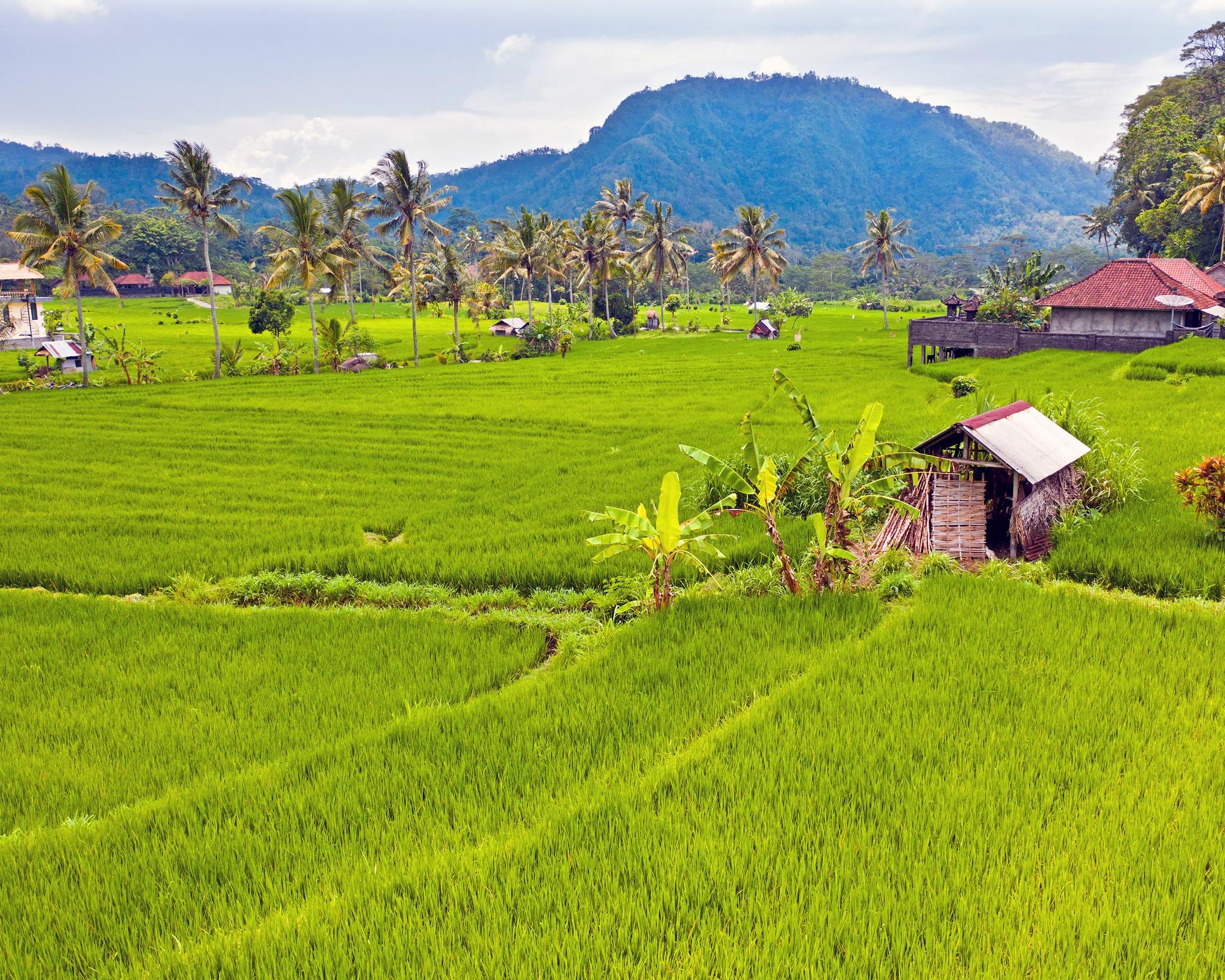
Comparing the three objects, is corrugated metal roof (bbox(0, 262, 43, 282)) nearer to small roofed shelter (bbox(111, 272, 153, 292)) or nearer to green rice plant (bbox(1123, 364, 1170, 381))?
small roofed shelter (bbox(111, 272, 153, 292))

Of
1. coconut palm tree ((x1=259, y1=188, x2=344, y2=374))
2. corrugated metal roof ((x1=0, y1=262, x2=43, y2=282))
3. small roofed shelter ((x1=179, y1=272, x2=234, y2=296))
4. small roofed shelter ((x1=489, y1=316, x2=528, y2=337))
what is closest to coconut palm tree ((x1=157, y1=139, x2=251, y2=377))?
coconut palm tree ((x1=259, y1=188, x2=344, y2=374))

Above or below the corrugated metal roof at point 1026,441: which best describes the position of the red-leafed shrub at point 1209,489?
below

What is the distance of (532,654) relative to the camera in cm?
812

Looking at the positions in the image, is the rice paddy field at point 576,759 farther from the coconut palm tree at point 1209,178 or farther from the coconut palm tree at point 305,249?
the coconut palm tree at point 1209,178

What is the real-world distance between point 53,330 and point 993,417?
53137 mm

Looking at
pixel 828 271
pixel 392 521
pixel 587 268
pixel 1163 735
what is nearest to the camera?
pixel 1163 735

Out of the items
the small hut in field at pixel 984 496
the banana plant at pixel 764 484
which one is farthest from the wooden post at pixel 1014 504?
the banana plant at pixel 764 484

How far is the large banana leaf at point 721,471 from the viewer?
9.48 meters

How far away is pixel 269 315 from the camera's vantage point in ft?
173

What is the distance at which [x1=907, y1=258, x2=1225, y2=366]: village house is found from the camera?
31578mm

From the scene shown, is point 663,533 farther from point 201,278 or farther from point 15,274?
point 201,278

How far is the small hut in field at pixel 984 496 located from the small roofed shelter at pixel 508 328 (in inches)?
1838

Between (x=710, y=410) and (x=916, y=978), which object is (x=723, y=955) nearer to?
(x=916, y=978)

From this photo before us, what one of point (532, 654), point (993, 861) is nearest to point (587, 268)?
point (532, 654)
